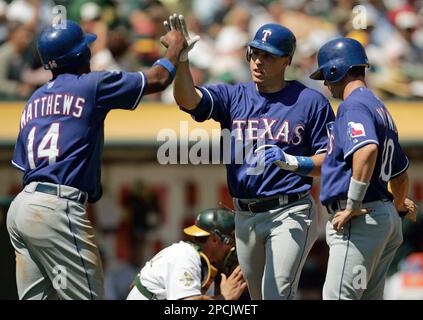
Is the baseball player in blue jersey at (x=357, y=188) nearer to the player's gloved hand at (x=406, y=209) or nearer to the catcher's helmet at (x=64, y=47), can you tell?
the player's gloved hand at (x=406, y=209)

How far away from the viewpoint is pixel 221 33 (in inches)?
527

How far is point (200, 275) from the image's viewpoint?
7254 mm

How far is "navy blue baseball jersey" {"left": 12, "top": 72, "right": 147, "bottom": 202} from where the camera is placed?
20.9 ft

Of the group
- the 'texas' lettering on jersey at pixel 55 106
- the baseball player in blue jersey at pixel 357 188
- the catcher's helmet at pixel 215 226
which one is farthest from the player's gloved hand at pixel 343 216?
the 'texas' lettering on jersey at pixel 55 106

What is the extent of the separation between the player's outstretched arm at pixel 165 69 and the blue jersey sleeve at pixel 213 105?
385 millimetres

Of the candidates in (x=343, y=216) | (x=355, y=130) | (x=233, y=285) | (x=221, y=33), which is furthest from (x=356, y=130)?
(x=221, y=33)

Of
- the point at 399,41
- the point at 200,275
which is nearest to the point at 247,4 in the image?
the point at 399,41

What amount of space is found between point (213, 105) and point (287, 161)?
2.24ft

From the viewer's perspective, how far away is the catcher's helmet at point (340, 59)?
659 centimetres

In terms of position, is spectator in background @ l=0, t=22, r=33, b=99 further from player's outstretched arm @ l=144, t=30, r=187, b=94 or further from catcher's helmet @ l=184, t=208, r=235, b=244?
player's outstretched arm @ l=144, t=30, r=187, b=94

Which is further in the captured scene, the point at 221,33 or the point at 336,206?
the point at 221,33

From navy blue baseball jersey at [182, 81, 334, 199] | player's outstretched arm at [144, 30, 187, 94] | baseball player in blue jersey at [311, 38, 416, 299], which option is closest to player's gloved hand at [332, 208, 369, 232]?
baseball player in blue jersey at [311, 38, 416, 299]

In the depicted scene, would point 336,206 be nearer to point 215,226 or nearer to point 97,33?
point 215,226
